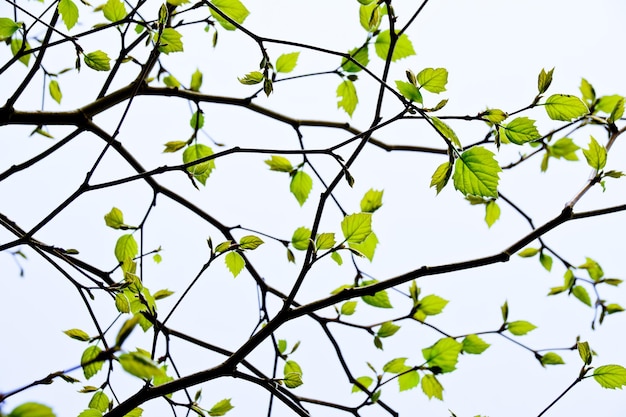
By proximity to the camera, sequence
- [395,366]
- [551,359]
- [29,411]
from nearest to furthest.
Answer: [29,411]
[395,366]
[551,359]

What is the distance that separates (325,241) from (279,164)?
260 millimetres

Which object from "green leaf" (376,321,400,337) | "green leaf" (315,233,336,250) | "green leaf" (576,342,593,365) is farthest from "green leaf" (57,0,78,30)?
"green leaf" (576,342,593,365)

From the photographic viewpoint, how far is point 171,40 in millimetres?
567

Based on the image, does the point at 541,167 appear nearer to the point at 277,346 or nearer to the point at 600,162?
the point at 600,162

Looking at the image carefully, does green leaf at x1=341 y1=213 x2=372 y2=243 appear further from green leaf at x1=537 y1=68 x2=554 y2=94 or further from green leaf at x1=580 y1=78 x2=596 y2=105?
green leaf at x1=580 y1=78 x2=596 y2=105

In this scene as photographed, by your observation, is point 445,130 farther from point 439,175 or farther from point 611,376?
point 611,376

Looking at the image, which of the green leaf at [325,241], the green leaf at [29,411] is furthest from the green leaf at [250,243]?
the green leaf at [29,411]

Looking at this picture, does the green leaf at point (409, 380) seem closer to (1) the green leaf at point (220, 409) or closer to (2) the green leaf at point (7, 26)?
(1) the green leaf at point (220, 409)

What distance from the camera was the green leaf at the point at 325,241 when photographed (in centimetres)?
46

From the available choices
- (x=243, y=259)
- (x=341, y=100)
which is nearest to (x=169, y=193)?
(x=243, y=259)

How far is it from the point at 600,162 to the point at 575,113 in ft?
0.30

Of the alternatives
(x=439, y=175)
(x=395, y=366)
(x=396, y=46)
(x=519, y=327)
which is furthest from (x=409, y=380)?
(x=396, y=46)

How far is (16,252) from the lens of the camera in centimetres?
69

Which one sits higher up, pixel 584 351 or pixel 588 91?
pixel 588 91
